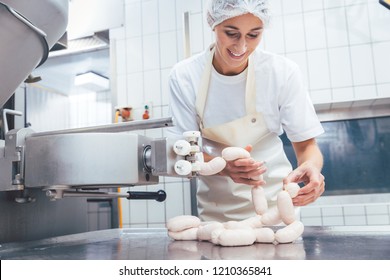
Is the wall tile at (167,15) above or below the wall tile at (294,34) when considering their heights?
above

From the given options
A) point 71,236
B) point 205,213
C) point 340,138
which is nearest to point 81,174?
point 71,236

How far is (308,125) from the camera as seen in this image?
1289 millimetres

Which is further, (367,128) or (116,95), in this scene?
(116,95)

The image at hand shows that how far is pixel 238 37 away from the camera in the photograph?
1.15 meters

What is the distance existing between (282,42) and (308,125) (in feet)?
3.68

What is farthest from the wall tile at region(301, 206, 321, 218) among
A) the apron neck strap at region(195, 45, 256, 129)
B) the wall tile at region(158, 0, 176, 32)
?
the wall tile at region(158, 0, 176, 32)

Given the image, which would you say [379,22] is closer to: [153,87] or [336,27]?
[336,27]

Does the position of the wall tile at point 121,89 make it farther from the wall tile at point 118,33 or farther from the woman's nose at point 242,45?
the woman's nose at point 242,45

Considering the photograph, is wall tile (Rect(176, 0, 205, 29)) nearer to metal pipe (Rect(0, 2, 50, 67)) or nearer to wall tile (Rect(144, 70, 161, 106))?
wall tile (Rect(144, 70, 161, 106))

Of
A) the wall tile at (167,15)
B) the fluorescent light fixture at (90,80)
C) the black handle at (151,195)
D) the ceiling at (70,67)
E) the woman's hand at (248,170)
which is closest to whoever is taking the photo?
the woman's hand at (248,170)

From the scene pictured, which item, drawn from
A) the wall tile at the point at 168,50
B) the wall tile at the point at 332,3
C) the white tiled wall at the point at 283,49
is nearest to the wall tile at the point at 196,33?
the white tiled wall at the point at 283,49

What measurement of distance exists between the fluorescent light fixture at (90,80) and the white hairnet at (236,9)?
80.1 inches

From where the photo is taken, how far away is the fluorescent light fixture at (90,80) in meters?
3.07

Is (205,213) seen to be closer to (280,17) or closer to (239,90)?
(239,90)
